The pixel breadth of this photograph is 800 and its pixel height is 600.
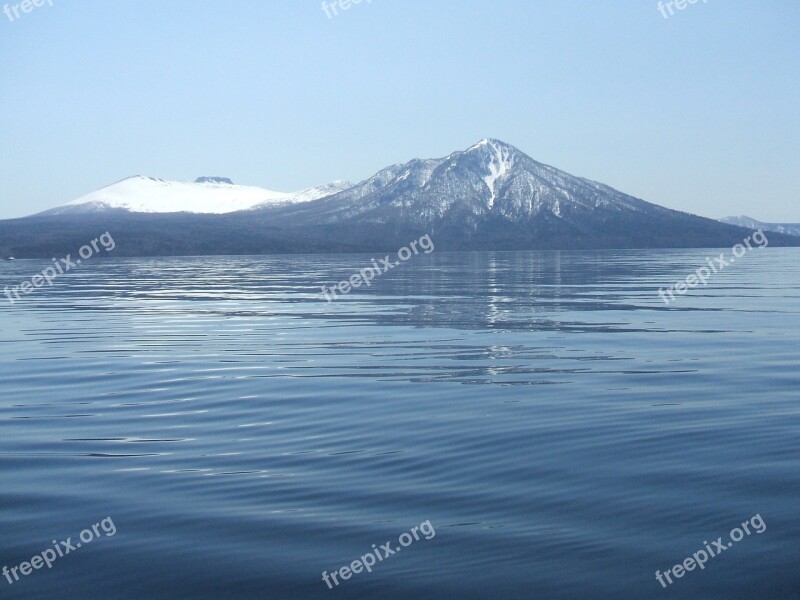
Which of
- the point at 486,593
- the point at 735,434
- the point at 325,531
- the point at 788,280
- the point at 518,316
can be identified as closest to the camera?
the point at 486,593

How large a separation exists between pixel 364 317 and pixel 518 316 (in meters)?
6.65

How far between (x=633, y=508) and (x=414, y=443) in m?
4.56

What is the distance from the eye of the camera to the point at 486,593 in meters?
9.13

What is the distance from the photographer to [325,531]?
1085 centimetres

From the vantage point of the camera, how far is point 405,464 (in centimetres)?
1390

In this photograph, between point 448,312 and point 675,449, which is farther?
point 448,312

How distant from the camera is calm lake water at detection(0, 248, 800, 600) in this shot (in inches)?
382

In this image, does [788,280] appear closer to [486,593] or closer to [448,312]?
[448,312]

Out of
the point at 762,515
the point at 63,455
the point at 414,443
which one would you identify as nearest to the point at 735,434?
the point at 762,515

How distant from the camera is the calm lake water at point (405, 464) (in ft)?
31.9

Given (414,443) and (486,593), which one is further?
(414,443)

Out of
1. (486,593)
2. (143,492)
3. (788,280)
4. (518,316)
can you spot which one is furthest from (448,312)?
(788,280)

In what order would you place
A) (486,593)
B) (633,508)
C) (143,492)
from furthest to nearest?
(143,492), (633,508), (486,593)

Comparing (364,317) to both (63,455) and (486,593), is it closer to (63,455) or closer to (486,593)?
(63,455)
